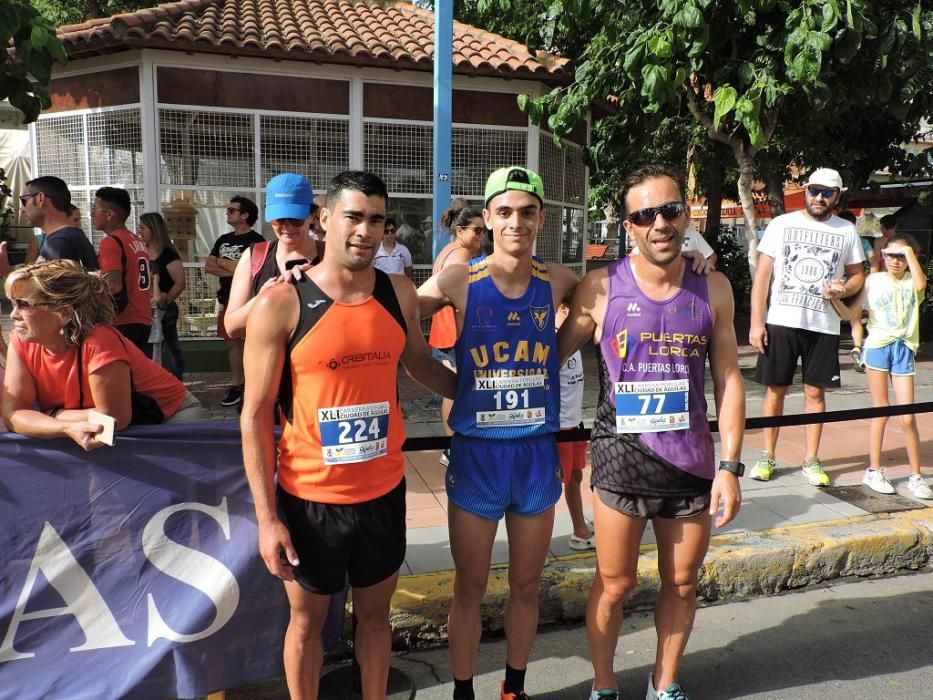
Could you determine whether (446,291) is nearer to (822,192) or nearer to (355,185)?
(355,185)

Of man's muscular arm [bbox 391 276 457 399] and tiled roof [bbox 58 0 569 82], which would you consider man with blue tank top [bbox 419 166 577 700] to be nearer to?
man's muscular arm [bbox 391 276 457 399]

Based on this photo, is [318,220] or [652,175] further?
[318,220]

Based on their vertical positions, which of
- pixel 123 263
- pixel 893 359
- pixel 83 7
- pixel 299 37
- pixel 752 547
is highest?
pixel 83 7

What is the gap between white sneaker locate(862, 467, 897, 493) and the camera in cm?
504

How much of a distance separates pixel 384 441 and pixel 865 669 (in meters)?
2.32

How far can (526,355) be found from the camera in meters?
2.66

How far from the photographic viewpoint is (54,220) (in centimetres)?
465

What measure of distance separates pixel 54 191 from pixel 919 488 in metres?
5.74

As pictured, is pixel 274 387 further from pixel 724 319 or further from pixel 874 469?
pixel 874 469

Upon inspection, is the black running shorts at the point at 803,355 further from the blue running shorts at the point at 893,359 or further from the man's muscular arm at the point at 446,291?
the man's muscular arm at the point at 446,291

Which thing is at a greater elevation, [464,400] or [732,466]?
[464,400]

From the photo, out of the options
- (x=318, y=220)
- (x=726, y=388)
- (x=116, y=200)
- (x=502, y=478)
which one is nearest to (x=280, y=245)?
(x=318, y=220)

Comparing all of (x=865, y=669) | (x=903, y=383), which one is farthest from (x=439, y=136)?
(x=865, y=669)

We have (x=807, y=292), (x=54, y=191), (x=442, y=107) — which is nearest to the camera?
(x=54, y=191)
